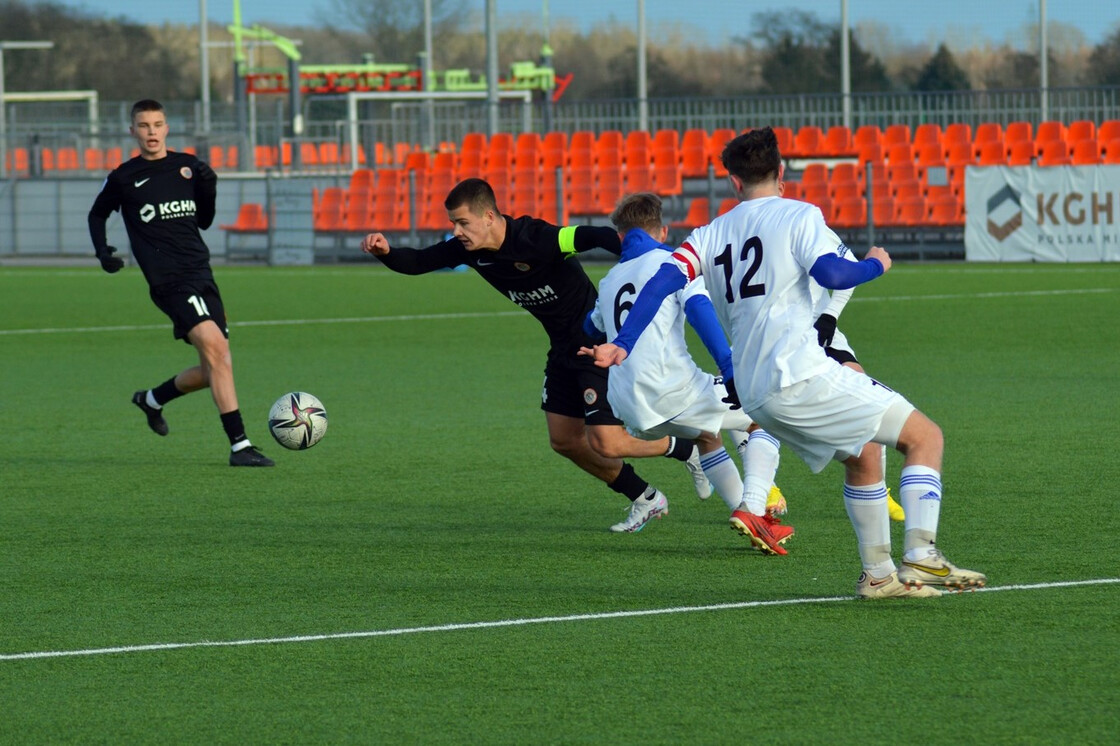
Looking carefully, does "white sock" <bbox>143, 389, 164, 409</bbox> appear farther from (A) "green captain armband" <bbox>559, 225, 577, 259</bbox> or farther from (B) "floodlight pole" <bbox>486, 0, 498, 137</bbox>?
(B) "floodlight pole" <bbox>486, 0, 498, 137</bbox>

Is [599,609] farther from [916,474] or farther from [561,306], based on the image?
[561,306]

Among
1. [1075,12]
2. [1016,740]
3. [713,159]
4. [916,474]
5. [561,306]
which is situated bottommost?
[1016,740]

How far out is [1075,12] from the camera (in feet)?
121

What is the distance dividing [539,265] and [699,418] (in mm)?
1010

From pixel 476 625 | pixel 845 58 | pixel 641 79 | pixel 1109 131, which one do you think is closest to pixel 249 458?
pixel 476 625

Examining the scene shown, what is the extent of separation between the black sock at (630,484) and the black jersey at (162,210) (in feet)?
11.9

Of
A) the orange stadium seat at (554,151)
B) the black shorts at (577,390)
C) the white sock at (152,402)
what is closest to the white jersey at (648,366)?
the black shorts at (577,390)

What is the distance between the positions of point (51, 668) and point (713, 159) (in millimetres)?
25832

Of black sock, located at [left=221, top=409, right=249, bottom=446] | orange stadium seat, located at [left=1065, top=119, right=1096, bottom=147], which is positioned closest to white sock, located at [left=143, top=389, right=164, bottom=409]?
black sock, located at [left=221, top=409, right=249, bottom=446]

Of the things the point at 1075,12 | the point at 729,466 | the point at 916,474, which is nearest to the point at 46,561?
the point at 729,466

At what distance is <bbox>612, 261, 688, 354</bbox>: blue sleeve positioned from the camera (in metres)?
5.91

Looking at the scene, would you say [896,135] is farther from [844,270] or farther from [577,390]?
[844,270]

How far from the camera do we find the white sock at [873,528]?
5785 mm

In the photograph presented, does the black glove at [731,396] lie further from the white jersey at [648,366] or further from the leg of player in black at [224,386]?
the leg of player in black at [224,386]
